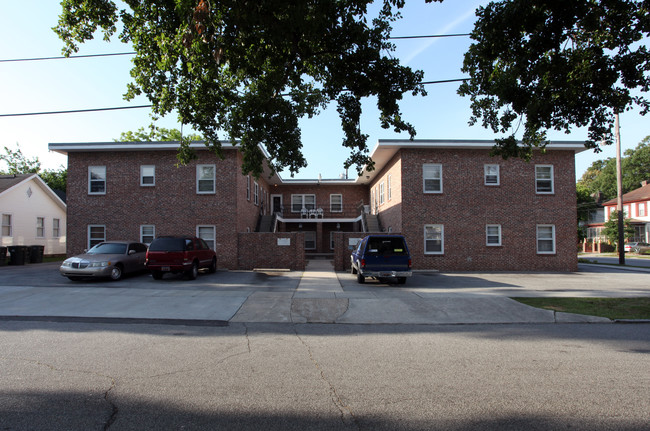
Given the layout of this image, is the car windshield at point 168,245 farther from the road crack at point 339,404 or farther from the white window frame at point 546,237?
the white window frame at point 546,237

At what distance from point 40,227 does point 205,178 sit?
18.6 meters


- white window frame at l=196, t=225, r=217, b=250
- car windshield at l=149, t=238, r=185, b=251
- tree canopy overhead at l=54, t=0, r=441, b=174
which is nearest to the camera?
tree canopy overhead at l=54, t=0, r=441, b=174

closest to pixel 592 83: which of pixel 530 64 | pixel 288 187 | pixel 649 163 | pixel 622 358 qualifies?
pixel 530 64

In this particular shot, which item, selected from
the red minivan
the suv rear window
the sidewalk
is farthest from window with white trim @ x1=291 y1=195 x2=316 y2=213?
the sidewalk

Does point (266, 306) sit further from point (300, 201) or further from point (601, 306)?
point (300, 201)

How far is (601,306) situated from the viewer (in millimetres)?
10023

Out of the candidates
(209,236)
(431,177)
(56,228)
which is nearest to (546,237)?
(431,177)

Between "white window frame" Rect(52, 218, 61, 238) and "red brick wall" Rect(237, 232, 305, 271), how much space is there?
69.5 feet

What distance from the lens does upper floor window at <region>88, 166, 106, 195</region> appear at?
20.8 meters

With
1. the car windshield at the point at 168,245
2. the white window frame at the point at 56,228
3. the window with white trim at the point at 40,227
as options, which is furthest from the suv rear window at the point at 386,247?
the white window frame at the point at 56,228

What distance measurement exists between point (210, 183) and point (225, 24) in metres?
12.2

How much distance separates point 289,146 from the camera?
13.5m

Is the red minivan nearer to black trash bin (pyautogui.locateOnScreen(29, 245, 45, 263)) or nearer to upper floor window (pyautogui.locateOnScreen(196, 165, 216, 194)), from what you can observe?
upper floor window (pyautogui.locateOnScreen(196, 165, 216, 194))

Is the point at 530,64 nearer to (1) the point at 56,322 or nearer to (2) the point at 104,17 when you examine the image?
(2) the point at 104,17
